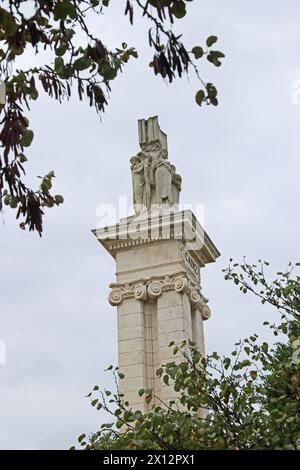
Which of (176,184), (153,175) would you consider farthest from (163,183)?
(176,184)

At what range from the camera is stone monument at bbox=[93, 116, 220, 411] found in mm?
13461

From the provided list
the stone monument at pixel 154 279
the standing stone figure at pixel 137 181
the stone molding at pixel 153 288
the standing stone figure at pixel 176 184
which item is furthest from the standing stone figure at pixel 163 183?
the stone molding at pixel 153 288

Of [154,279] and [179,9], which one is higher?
[154,279]

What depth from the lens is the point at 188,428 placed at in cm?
748

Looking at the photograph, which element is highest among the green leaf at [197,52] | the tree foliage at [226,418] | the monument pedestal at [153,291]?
the monument pedestal at [153,291]

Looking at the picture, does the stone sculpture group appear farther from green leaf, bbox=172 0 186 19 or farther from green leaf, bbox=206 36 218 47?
green leaf, bbox=172 0 186 19

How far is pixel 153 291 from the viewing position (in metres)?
13.9

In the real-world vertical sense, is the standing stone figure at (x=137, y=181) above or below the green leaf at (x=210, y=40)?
above

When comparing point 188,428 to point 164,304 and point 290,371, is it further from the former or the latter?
point 164,304

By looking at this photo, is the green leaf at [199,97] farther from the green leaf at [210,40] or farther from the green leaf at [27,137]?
the green leaf at [27,137]

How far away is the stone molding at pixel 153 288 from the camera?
1377 centimetres

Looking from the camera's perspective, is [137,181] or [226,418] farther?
[137,181]

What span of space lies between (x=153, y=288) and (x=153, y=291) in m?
0.06

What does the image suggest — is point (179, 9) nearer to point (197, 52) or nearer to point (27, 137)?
point (197, 52)
